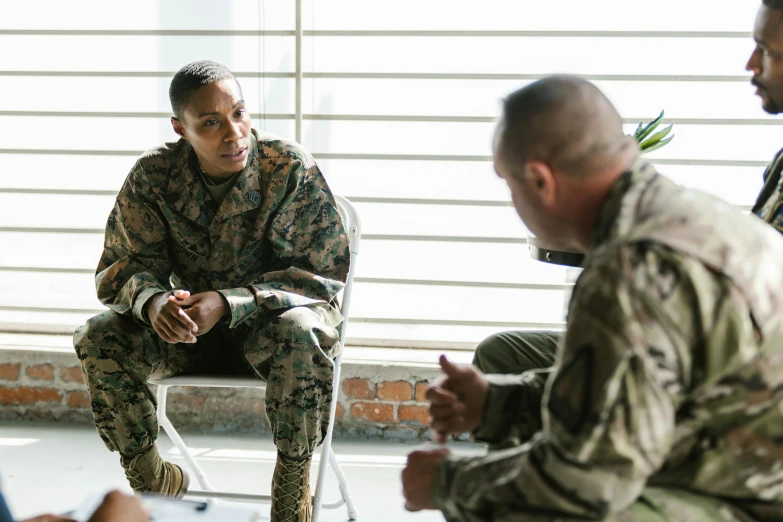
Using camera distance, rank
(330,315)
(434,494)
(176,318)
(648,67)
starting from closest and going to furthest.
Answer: (434,494), (176,318), (330,315), (648,67)

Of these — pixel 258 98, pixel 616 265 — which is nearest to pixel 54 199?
pixel 258 98

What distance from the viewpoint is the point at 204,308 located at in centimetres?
251

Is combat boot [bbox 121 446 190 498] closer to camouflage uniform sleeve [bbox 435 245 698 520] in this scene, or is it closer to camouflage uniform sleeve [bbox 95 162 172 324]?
camouflage uniform sleeve [bbox 95 162 172 324]

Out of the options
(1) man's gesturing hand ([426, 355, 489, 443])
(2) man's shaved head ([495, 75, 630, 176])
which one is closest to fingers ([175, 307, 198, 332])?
(1) man's gesturing hand ([426, 355, 489, 443])

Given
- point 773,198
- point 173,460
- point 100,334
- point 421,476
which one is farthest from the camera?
point 173,460

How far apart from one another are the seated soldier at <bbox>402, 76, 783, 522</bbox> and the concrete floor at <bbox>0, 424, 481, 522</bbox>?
168cm

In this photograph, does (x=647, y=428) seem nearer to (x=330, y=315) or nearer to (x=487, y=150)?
(x=330, y=315)

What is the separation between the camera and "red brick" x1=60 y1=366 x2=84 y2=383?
3.67 m

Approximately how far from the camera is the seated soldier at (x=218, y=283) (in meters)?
2.52

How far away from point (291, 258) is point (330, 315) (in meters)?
0.23

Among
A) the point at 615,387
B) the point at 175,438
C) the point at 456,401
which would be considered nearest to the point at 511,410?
the point at 456,401

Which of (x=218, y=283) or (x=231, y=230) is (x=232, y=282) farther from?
(x=231, y=230)

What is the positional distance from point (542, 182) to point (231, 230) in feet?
5.49

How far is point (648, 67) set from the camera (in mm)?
3459
